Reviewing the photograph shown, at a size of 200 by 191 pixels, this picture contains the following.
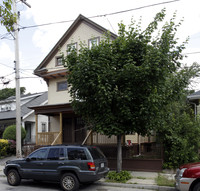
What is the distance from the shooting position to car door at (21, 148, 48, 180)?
29.1 feet

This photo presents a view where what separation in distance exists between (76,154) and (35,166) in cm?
186

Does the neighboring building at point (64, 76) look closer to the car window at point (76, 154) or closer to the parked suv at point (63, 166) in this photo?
the parked suv at point (63, 166)

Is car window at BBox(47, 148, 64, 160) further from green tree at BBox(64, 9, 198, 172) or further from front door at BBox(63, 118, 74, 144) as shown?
front door at BBox(63, 118, 74, 144)

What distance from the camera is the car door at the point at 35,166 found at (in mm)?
8875

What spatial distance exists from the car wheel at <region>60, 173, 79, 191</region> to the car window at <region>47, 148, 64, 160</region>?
71cm

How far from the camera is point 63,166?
27.5ft

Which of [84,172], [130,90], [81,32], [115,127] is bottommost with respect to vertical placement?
[84,172]

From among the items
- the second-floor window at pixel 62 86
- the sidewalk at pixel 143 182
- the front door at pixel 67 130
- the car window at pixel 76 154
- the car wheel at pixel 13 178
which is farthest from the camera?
the front door at pixel 67 130

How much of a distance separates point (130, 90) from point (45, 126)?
55.9ft

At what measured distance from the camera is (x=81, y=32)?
698 inches

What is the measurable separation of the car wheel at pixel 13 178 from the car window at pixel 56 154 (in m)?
1.68

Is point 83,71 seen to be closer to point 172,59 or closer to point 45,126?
point 172,59

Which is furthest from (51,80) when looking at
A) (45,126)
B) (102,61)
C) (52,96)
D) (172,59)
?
(172,59)

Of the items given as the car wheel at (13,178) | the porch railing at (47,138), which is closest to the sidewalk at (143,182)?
the car wheel at (13,178)
